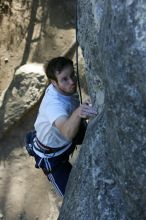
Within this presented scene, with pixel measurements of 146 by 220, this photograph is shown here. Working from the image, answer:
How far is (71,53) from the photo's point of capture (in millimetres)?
5324

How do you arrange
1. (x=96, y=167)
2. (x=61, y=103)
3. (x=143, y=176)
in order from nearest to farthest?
(x=143, y=176), (x=96, y=167), (x=61, y=103)

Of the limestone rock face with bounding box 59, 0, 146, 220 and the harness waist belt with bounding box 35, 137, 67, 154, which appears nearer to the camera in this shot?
the limestone rock face with bounding box 59, 0, 146, 220

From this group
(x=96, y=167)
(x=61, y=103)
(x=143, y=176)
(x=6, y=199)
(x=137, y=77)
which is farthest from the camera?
(x=6, y=199)

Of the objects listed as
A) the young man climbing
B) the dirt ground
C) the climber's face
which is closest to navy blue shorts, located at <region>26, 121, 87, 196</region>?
the young man climbing

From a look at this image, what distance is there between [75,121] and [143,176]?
25.8 inches

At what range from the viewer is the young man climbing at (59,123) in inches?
111

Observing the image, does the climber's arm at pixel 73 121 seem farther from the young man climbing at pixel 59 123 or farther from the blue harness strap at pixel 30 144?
the blue harness strap at pixel 30 144

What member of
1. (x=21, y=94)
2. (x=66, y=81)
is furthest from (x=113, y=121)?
(x=21, y=94)

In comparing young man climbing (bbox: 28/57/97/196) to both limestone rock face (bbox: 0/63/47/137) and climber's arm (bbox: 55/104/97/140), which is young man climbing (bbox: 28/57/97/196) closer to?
climber's arm (bbox: 55/104/97/140)

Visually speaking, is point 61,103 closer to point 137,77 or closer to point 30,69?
point 137,77

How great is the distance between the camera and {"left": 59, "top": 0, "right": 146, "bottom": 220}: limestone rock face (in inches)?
80.7

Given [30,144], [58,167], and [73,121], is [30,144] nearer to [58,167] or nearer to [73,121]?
[58,167]

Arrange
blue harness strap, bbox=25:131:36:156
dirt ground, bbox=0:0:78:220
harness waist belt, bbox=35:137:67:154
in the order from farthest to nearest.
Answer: dirt ground, bbox=0:0:78:220 → blue harness strap, bbox=25:131:36:156 → harness waist belt, bbox=35:137:67:154

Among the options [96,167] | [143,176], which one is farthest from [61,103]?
[143,176]
